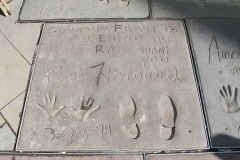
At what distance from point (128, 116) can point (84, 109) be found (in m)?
0.29

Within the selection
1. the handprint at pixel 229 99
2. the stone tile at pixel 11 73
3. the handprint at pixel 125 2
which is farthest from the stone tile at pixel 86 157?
the handprint at pixel 125 2

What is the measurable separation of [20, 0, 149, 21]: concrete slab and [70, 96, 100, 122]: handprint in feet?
2.64

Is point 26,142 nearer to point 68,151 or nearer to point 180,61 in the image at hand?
point 68,151

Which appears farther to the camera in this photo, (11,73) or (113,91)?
(11,73)

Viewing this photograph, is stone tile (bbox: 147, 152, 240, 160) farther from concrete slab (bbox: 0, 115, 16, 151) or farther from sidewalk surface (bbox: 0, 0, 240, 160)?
concrete slab (bbox: 0, 115, 16, 151)

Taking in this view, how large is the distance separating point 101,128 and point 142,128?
25 centimetres

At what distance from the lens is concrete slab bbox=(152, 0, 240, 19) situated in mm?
2840

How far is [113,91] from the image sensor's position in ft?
7.88

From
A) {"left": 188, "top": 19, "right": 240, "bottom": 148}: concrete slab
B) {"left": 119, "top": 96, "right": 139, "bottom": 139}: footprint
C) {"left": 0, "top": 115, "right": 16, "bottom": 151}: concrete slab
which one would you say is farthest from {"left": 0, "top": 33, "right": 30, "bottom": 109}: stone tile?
{"left": 188, "top": 19, "right": 240, "bottom": 148}: concrete slab

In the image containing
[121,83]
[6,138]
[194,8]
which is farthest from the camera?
[194,8]

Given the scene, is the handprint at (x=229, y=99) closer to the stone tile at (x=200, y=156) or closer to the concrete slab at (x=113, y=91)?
the concrete slab at (x=113, y=91)

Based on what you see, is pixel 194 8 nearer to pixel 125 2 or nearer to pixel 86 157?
pixel 125 2

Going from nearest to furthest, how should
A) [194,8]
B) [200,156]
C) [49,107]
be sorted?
[200,156] < [49,107] < [194,8]

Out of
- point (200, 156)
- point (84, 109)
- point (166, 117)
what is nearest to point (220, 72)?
point (166, 117)
